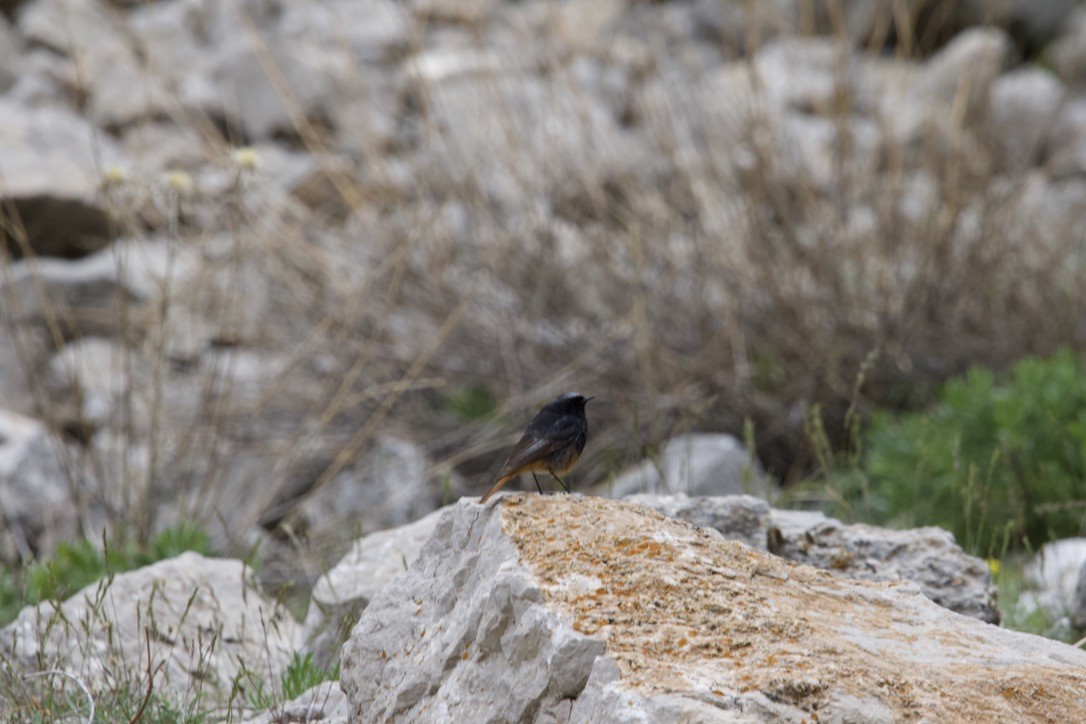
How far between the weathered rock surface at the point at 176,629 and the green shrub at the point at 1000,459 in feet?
7.95

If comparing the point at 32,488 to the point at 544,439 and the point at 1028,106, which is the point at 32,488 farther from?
the point at 1028,106

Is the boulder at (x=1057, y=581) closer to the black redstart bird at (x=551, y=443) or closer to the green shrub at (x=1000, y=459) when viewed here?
the green shrub at (x=1000, y=459)

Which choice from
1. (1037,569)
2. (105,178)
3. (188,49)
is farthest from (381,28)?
(1037,569)

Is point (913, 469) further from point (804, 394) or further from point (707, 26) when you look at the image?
point (707, 26)

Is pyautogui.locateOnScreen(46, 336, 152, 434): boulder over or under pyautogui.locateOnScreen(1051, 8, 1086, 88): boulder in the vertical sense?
under

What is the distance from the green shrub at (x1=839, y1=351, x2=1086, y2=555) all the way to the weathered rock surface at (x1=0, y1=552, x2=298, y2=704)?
242cm

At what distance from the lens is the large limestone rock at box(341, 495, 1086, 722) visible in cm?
195

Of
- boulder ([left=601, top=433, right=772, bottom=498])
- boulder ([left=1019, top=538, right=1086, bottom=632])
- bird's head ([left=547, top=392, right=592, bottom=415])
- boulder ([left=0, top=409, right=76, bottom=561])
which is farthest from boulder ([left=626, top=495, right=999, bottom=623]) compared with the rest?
boulder ([left=0, top=409, right=76, bottom=561])

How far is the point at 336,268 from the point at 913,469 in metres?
3.36

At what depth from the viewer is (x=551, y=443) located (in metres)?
2.68

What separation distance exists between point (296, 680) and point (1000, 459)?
3.24 meters

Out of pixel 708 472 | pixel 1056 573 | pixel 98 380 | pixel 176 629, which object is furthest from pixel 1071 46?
pixel 176 629

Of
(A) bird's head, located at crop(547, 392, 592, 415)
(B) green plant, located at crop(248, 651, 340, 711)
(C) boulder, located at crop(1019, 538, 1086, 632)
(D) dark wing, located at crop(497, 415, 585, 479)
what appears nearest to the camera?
(D) dark wing, located at crop(497, 415, 585, 479)

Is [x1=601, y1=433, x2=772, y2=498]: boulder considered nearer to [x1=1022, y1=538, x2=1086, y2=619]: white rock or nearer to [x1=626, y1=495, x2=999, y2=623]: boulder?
[x1=1022, y1=538, x2=1086, y2=619]: white rock
